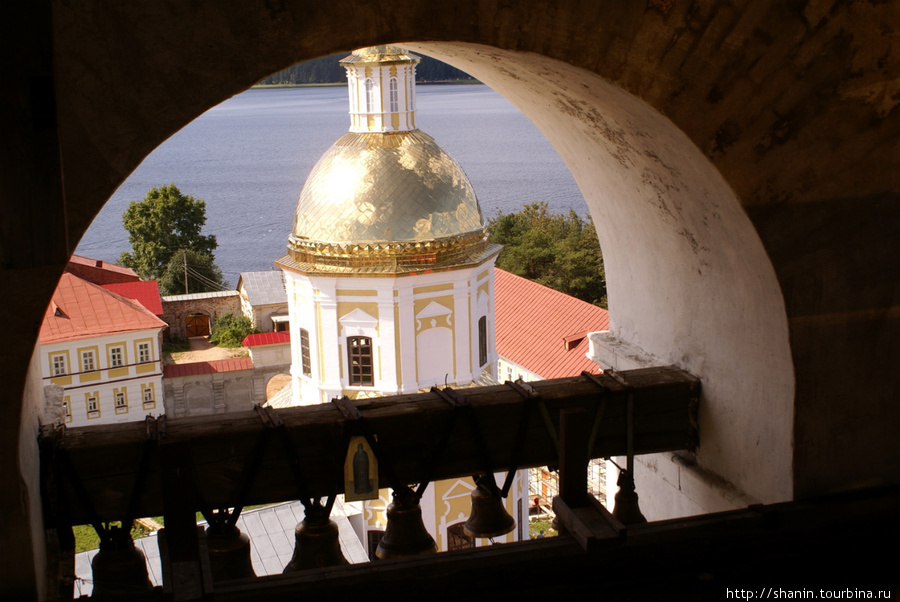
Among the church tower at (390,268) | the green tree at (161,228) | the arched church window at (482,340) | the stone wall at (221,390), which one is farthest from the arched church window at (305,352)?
the green tree at (161,228)

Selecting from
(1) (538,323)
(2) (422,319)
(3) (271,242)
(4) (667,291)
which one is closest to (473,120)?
(3) (271,242)

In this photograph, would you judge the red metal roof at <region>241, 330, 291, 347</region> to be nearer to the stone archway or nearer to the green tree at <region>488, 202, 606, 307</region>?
the stone archway

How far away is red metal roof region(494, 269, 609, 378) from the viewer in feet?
77.4

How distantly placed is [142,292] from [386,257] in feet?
61.0

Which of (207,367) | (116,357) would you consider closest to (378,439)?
(116,357)

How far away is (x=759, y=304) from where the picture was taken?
2.74 m

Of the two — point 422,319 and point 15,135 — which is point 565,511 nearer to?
point 15,135

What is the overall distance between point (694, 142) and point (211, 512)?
1.60m

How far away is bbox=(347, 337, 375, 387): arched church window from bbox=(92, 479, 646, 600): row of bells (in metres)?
14.3

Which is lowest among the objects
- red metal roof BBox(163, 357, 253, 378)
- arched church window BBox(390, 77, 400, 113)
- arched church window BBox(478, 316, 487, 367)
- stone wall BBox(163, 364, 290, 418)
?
stone wall BBox(163, 364, 290, 418)

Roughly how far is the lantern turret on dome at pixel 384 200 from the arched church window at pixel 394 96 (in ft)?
0.08

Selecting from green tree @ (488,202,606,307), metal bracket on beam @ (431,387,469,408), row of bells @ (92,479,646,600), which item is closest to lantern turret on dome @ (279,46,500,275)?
metal bracket on beam @ (431,387,469,408)

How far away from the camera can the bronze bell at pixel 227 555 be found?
2.42m

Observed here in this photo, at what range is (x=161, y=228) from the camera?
4200cm
